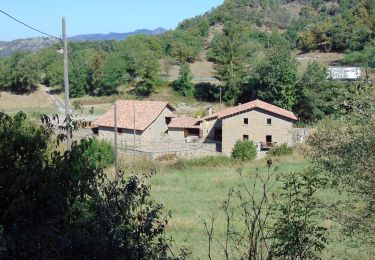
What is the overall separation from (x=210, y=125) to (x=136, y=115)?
20.6 ft

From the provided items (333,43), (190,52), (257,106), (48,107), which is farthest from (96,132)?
(333,43)

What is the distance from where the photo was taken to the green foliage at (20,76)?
64.2 meters

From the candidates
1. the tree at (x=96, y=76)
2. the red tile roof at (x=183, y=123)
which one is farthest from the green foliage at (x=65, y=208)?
the tree at (x=96, y=76)

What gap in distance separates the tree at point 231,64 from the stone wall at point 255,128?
1555 cm

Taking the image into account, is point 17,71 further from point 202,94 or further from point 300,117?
point 300,117

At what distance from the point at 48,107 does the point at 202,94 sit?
1996 centimetres

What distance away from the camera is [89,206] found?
16.8ft

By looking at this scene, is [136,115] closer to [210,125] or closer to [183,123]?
[183,123]

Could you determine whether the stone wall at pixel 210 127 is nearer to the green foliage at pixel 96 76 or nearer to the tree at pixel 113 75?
the tree at pixel 113 75

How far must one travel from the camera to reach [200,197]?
22859mm

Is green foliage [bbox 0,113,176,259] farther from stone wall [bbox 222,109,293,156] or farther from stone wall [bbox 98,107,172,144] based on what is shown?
stone wall [bbox 98,107,172,144]

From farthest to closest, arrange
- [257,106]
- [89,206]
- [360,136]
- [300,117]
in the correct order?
[300,117]
[257,106]
[360,136]
[89,206]

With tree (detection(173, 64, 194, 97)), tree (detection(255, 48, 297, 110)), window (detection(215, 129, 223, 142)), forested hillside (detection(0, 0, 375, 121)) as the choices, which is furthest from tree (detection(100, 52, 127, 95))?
window (detection(215, 129, 223, 142))

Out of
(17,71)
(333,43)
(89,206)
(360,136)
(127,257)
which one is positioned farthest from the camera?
(333,43)
